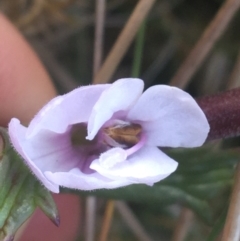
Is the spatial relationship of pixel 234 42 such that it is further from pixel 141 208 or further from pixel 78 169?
pixel 78 169

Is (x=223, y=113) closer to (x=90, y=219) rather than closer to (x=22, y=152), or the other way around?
(x=22, y=152)

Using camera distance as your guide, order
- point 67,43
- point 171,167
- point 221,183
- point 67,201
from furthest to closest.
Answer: point 67,43 < point 67,201 < point 221,183 < point 171,167

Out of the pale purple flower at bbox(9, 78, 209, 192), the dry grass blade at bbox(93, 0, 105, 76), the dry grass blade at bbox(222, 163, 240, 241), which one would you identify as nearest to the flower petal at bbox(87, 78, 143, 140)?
the pale purple flower at bbox(9, 78, 209, 192)

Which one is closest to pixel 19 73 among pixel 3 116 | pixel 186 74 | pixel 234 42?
pixel 3 116

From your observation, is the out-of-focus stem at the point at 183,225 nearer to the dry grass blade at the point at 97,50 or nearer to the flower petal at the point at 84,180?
the dry grass blade at the point at 97,50

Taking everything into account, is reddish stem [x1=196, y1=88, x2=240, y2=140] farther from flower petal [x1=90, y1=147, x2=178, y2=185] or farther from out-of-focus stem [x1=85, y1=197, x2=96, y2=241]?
out-of-focus stem [x1=85, y1=197, x2=96, y2=241]

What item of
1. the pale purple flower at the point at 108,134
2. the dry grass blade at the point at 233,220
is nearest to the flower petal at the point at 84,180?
the pale purple flower at the point at 108,134
